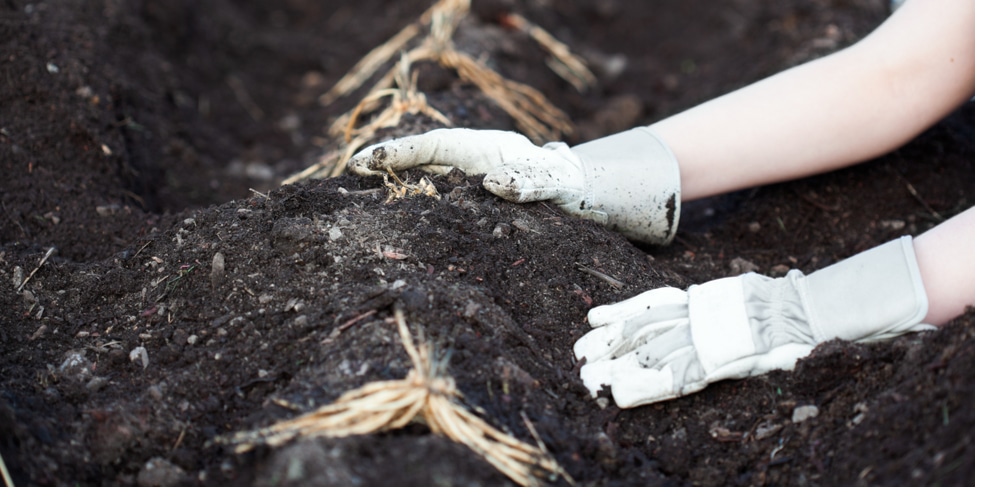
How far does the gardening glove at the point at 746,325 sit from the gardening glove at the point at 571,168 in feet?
1.27

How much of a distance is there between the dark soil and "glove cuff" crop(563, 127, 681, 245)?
10 centimetres

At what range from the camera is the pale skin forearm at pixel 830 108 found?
1994 millimetres

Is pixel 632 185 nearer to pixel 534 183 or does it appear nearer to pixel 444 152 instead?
pixel 534 183

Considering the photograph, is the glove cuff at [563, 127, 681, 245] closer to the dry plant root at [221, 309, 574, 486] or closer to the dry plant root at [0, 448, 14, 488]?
the dry plant root at [221, 309, 574, 486]

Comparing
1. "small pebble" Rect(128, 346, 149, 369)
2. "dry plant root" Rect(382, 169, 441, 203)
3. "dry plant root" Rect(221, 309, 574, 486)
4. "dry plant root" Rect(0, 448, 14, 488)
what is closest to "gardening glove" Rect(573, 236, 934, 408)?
"dry plant root" Rect(221, 309, 574, 486)

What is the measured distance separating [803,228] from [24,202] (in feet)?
6.55

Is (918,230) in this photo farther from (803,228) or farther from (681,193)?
(681,193)

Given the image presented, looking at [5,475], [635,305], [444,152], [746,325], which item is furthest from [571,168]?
[5,475]

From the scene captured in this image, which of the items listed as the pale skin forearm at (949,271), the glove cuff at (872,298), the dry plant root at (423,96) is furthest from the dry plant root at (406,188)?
the pale skin forearm at (949,271)

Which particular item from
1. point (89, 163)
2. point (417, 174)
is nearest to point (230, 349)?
point (417, 174)

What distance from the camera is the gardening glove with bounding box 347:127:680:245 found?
1867 millimetres

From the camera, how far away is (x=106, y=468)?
1.38 m

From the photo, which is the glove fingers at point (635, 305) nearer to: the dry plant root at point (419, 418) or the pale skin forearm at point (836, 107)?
the dry plant root at point (419, 418)

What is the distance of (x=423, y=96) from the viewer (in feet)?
8.39
